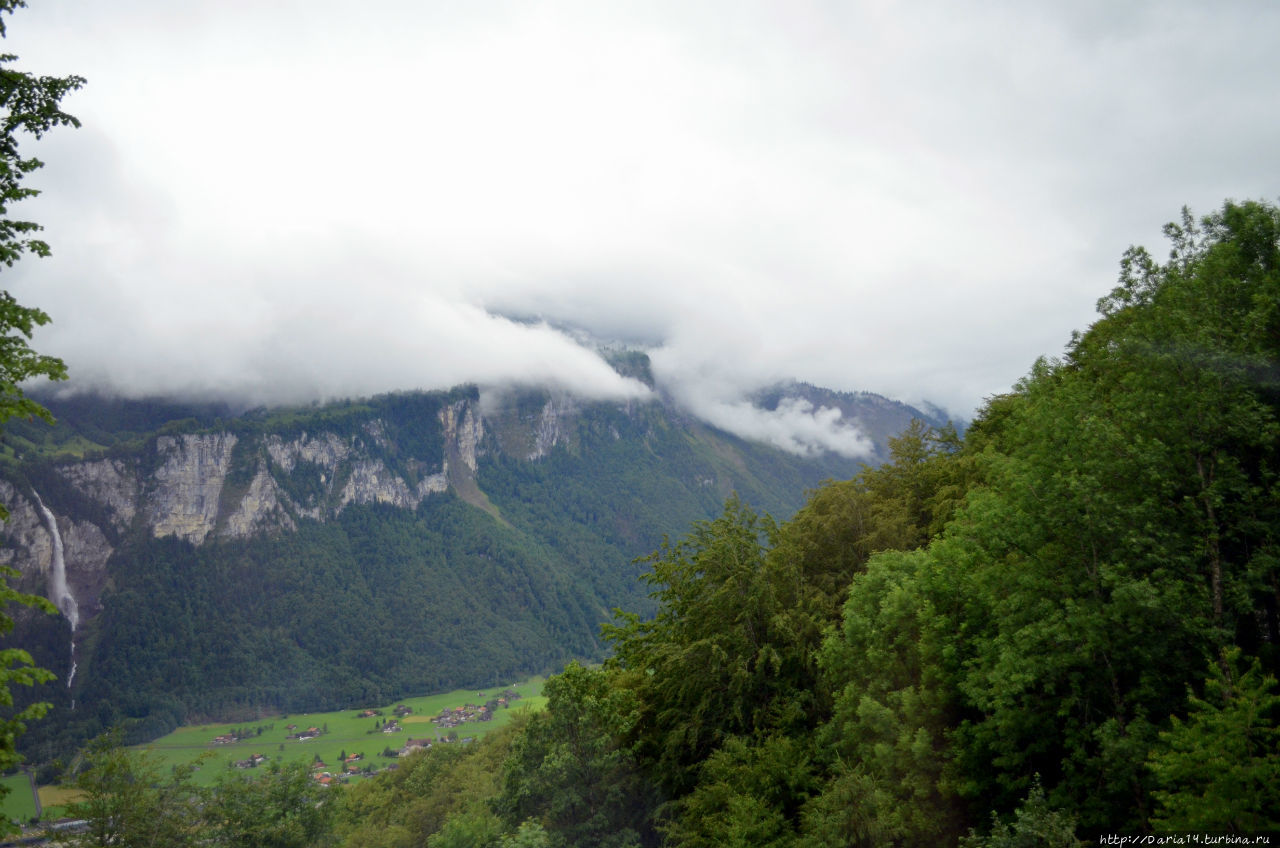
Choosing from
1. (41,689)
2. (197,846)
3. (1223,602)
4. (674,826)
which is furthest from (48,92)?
(41,689)

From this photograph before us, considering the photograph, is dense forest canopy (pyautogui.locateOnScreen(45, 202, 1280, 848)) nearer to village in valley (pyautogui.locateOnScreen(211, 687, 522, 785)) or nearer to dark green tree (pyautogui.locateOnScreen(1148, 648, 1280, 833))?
dark green tree (pyautogui.locateOnScreen(1148, 648, 1280, 833))

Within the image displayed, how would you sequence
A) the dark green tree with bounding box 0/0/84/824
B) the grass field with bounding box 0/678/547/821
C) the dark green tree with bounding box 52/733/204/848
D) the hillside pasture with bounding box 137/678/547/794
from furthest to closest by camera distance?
1. the hillside pasture with bounding box 137/678/547/794
2. the grass field with bounding box 0/678/547/821
3. the dark green tree with bounding box 52/733/204/848
4. the dark green tree with bounding box 0/0/84/824

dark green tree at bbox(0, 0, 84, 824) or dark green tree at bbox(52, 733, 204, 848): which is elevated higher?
dark green tree at bbox(0, 0, 84, 824)

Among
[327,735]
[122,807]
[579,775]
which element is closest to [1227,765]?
[579,775]

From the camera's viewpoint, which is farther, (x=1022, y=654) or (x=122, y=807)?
(x=122, y=807)

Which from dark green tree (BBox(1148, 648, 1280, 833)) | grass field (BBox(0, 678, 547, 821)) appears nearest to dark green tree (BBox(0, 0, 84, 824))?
dark green tree (BBox(1148, 648, 1280, 833))

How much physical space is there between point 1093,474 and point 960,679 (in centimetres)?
882

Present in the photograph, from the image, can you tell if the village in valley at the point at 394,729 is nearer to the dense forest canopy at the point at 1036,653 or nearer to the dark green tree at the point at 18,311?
the dense forest canopy at the point at 1036,653

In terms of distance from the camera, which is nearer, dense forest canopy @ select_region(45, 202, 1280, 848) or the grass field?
dense forest canopy @ select_region(45, 202, 1280, 848)

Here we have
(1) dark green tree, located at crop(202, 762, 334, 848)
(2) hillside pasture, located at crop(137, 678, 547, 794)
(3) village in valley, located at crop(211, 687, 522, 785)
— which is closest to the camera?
(1) dark green tree, located at crop(202, 762, 334, 848)

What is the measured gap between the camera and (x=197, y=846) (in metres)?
32.6

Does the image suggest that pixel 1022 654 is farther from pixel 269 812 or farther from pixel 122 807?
pixel 122 807

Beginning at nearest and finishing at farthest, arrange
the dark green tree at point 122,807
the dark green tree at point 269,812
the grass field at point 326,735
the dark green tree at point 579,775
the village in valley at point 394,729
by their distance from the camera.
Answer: the dark green tree at point 579,775 < the dark green tree at point 122,807 < the dark green tree at point 269,812 < the village in valley at point 394,729 < the grass field at point 326,735

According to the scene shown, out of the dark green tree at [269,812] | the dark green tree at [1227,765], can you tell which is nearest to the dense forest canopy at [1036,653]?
the dark green tree at [1227,765]
